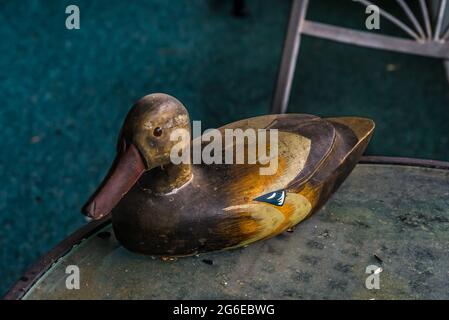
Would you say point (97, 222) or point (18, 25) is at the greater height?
point (18, 25)

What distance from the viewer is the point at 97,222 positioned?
94 cm

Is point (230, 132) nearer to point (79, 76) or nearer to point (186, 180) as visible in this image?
point (186, 180)

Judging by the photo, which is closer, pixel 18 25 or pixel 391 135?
pixel 391 135

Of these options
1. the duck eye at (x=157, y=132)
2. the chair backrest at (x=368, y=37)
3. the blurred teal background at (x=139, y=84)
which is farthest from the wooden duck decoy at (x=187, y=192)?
the blurred teal background at (x=139, y=84)

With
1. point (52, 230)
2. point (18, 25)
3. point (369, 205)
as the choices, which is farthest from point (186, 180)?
point (18, 25)

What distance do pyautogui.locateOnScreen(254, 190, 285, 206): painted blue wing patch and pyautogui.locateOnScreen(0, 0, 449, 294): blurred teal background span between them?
2.59 feet

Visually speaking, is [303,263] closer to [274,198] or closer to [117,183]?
[274,198]

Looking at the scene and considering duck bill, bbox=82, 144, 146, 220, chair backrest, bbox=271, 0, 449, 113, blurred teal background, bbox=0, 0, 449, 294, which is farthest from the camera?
blurred teal background, bbox=0, 0, 449, 294

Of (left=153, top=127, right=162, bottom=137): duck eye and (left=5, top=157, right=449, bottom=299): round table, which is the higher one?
(left=153, top=127, right=162, bottom=137): duck eye

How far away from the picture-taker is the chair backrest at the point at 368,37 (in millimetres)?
1271

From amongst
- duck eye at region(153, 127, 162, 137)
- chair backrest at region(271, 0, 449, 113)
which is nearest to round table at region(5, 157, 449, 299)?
duck eye at region(153, 127, 162, 137)

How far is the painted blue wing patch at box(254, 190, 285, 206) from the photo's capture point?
839mm

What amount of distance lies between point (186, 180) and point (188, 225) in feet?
0.17

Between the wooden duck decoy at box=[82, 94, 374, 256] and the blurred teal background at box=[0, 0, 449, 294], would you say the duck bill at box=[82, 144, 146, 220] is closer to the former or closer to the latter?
the wooden duck decoy at box=[82, 94, 374, 256]
